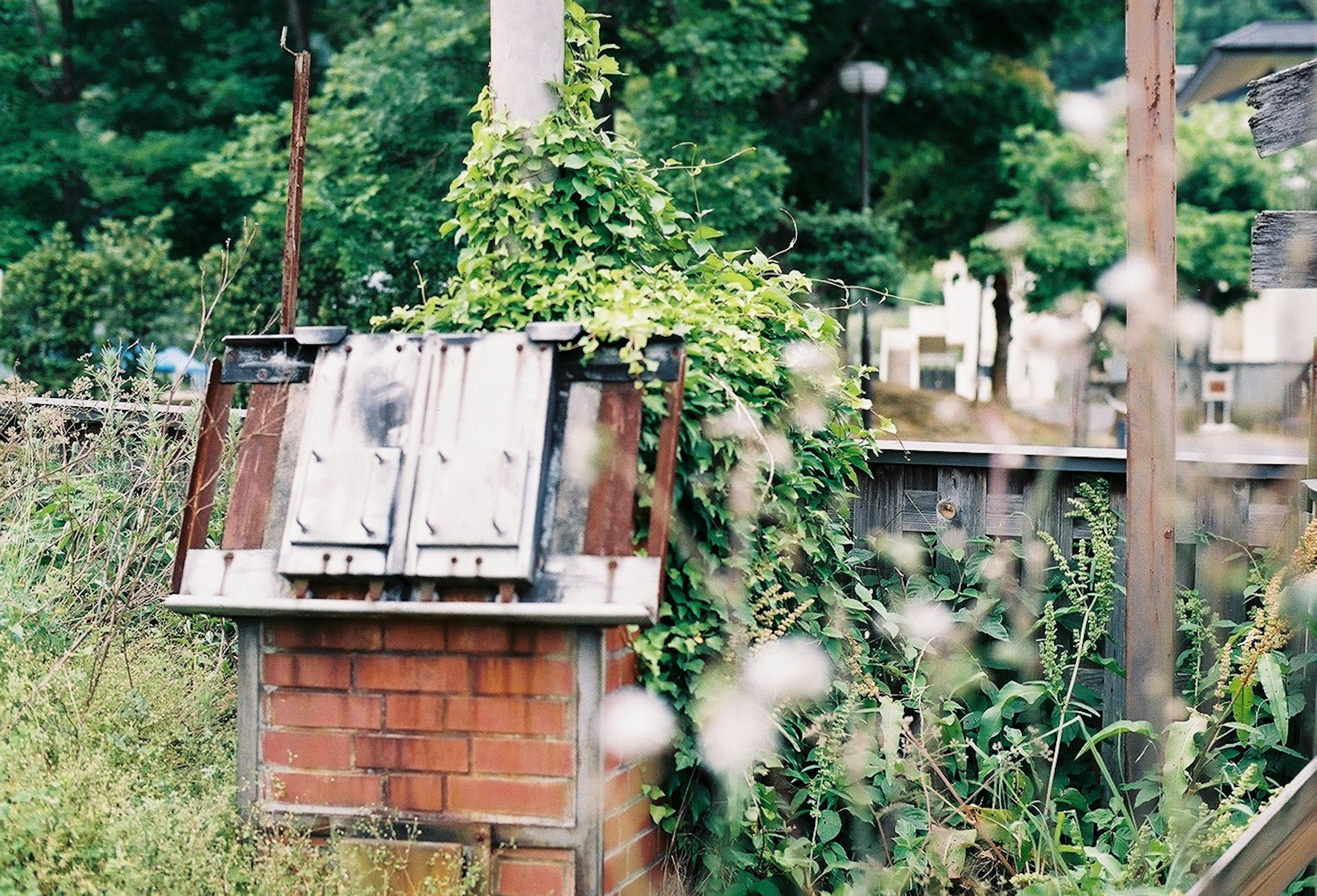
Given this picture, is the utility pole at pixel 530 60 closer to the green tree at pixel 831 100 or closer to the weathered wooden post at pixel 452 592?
the weathered wooden post at pixel 452 592

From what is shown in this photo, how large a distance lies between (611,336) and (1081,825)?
2281mm

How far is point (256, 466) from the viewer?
3.24 meters

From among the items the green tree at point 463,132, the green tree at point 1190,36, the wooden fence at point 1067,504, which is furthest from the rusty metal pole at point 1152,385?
the green tree at point 1190,36

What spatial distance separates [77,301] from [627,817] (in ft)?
38.8

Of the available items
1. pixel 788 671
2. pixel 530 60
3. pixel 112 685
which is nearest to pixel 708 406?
pixel 788 671

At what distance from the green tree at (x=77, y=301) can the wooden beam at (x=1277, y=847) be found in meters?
12.0

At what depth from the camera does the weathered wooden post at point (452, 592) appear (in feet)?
9.65

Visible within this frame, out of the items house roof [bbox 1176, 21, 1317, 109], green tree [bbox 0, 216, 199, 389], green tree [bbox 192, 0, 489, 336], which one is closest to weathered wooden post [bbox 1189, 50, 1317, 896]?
green tree [bbox 192, 0, 489, 336]

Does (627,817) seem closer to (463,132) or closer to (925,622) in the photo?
(925,622)

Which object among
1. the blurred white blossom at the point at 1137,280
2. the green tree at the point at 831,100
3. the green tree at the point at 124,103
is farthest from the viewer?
the green tree at the point at 124,103

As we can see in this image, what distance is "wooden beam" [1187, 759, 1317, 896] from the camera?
271cm

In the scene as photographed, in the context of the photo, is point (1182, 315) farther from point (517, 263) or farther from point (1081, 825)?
point (517, 263)

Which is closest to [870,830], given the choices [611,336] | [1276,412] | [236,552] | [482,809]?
[482,809]

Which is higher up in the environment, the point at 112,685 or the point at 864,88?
the point at 864,88
